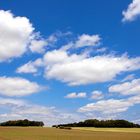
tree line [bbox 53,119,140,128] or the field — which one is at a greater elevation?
tree line [bbox 53,119,140,128]

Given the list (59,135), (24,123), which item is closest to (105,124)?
(24,123)

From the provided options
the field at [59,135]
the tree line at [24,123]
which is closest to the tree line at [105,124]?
the tree line at [24,123]

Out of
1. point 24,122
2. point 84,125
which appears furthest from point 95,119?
point 24,122

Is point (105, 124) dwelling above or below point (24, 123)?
below

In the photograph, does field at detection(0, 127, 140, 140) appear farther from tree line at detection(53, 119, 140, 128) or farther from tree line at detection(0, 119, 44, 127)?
tree line at detection(0, 119, 44, 127)

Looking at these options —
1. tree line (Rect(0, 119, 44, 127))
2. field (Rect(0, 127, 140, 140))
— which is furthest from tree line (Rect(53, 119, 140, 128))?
field (Rect(0, 127, 140, 140))

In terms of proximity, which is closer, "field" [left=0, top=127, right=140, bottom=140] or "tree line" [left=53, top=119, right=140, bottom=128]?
"field" [left=0, top=127, right=140, bottom=140]

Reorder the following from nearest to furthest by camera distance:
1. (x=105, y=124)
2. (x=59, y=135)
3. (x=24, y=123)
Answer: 1. (x=59, y=135)
2. (x=105, y=124)
3. (x=24, y=123)

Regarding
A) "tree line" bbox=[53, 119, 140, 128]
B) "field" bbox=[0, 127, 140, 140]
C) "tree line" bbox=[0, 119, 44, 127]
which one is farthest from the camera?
"tree line" bbox=[0, 119, 44, 127]

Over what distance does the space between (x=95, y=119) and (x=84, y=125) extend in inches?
205

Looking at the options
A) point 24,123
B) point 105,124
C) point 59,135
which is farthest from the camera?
point 24,123

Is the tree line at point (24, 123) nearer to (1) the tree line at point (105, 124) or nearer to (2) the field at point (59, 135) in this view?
(1) the tree line at point (105, 124)

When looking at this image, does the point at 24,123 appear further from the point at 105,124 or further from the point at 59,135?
the point at 59,135

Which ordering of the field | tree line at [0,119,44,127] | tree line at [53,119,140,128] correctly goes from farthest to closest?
tree line at [0,119,44,127] → tree line at [53,119,140,128] → the field
